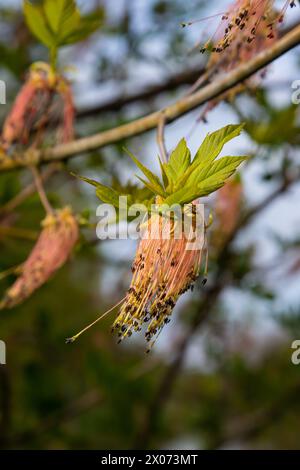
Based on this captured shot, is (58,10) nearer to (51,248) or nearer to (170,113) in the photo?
(170,113)

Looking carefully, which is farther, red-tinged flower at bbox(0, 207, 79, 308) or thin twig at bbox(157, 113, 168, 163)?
red-tinged flower at bbox(0, 207, 79, 308)

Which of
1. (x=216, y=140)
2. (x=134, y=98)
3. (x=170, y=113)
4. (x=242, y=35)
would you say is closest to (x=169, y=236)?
(x=216, y=140)

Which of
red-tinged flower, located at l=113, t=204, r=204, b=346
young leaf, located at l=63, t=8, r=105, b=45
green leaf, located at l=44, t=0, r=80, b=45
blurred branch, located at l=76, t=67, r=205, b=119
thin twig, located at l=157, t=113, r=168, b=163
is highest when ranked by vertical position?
blurred branch, located at l=76, t=67, r=205, b=119

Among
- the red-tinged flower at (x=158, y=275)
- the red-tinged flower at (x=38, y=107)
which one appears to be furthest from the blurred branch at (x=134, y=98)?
the red-tinged flower at (x=158, y=275)

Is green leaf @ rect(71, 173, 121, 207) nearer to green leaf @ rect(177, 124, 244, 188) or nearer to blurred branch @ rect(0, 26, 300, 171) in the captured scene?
green leaf @ rect(177, 124, 244, 188)

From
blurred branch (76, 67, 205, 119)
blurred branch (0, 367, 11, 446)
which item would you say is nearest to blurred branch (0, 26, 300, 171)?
blurred branch (0, 367, 11, 446)

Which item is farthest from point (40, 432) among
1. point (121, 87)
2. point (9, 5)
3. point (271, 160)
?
point (9, 5)
